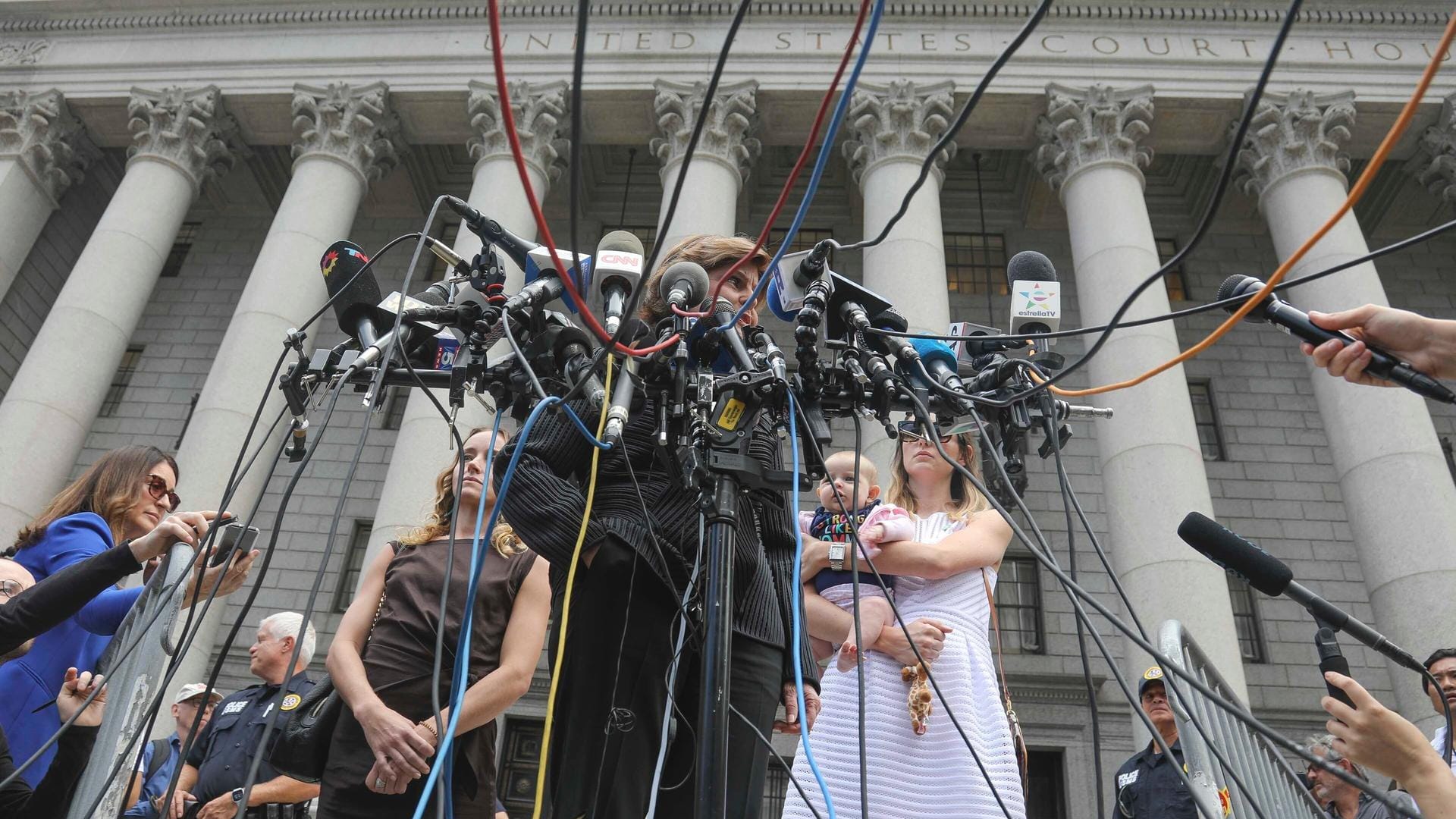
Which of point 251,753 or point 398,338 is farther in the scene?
point 251,753

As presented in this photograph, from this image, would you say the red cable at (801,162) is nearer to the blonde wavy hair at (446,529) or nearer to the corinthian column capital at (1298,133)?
the blonde wavy hair at (446,529)

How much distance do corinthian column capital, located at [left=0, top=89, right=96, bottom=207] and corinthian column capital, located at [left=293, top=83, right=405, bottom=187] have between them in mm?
4596

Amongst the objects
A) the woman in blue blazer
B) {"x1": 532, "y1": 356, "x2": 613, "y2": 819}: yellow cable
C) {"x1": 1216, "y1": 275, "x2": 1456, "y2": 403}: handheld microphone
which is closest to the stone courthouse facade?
the woman in blue blazer

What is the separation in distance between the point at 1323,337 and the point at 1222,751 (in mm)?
1421

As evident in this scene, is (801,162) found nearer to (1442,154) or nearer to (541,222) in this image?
(541,222)

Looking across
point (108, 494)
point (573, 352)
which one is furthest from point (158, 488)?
point (573, 352)

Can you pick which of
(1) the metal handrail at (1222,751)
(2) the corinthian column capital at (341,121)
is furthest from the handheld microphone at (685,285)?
(2) the corinthian column capital at (341,121)

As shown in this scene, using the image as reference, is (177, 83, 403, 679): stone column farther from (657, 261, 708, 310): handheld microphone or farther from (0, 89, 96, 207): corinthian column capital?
(657, 261, 708, 310): handheld microphone

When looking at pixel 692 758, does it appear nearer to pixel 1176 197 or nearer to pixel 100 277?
pixel 100 277

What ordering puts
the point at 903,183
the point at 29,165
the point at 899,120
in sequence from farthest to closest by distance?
the point at 29,165, the point at 899,120, the point at 903,183

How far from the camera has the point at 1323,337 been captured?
2.72 metres

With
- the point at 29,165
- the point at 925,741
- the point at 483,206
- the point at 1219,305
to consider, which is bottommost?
the point at 925,741

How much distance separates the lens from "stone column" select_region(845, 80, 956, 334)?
1393 cm

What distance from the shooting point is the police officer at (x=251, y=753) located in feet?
15.7
